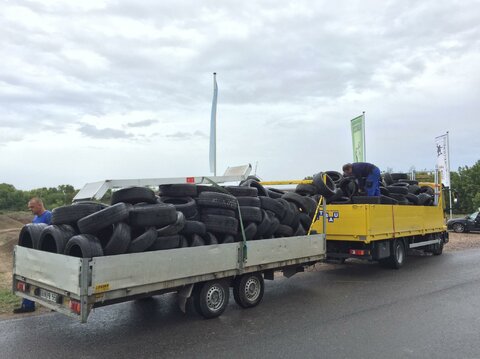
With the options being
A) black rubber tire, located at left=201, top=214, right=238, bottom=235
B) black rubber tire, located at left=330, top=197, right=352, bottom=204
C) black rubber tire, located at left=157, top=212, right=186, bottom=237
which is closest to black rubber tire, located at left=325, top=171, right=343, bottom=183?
black rubber tire, located at left=330, top=197, right=352, bottom=204

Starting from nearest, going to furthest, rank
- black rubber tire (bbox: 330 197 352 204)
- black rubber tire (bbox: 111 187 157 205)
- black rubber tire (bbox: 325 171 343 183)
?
black rubber tire (bbox: 111 187 157 205) → black rubber tire (bbox: 330 197 352 204) → black rubber tire (bbox: 325 171 343 183)

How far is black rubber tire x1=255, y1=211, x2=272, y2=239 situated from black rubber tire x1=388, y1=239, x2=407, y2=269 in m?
5.20

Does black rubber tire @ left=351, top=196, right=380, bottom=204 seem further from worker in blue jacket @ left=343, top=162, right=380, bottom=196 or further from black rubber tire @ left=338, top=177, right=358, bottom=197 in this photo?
black rubber tire @ left=338, top=177, right=358, bottom=197

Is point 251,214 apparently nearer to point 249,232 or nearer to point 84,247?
point 249,232

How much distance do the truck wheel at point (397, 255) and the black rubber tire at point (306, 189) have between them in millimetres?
3358

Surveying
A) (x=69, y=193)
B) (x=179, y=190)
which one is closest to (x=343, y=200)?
(x=179, y=190)

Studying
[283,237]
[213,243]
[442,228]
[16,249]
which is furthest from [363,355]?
[442,228]

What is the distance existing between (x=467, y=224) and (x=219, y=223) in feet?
72.4

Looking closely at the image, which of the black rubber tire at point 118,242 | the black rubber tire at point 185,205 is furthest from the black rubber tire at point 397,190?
the black rubber tire at point 118,242

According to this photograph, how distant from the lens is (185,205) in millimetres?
6457

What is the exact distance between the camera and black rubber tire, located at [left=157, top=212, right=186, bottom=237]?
5828mm

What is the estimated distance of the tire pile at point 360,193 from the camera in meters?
9.15

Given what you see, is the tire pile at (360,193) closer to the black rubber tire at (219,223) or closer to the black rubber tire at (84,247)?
the black rubber tire at (219,223)

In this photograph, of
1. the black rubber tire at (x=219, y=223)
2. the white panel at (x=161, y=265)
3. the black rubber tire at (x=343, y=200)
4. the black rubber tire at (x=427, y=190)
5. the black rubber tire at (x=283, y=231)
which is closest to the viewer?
the white panel at (x=161, y=265)
